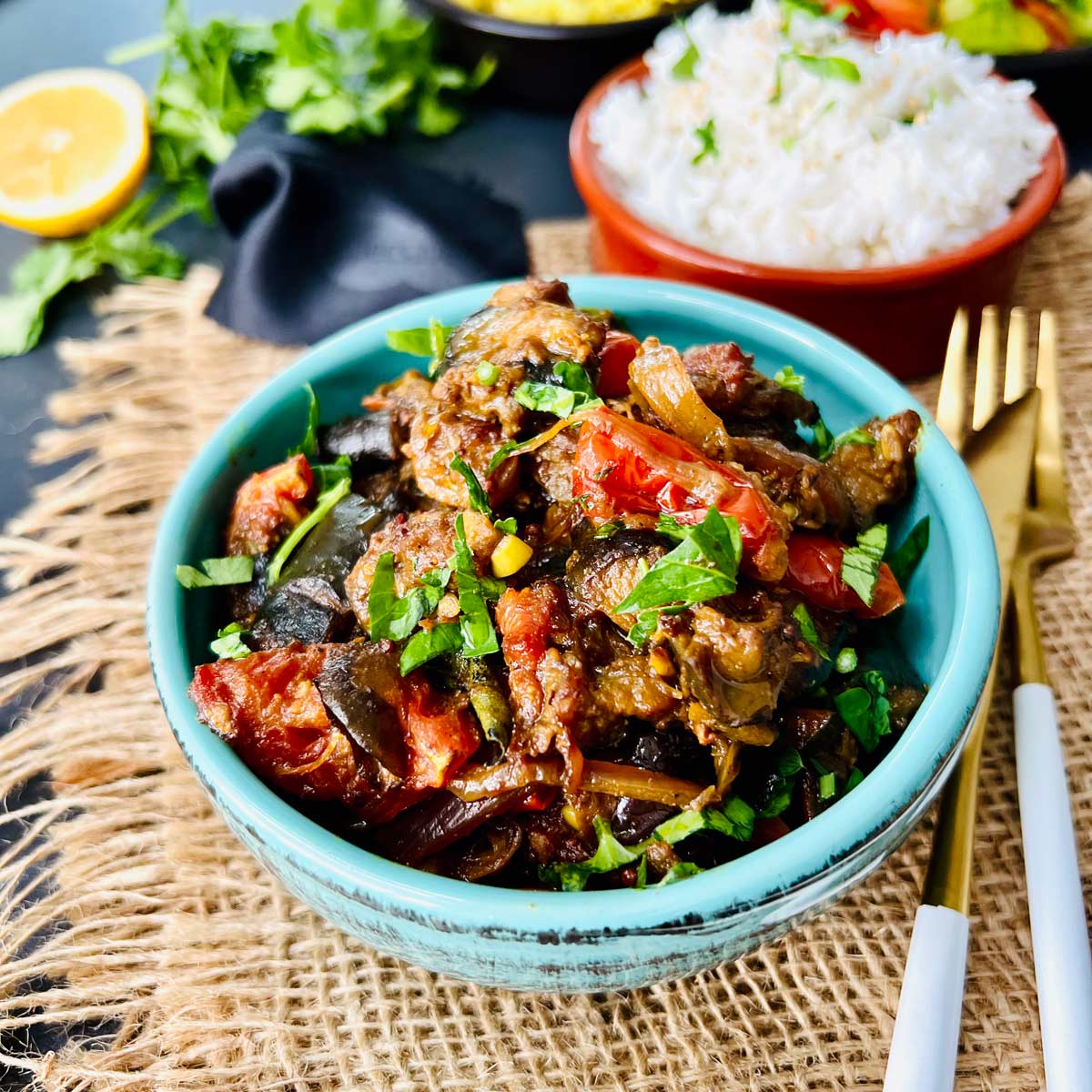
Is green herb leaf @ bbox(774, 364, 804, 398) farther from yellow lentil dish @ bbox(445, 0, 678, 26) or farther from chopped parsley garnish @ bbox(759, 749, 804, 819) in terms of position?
yellow lentil dish @ bbox(445, 0, 678, 26)

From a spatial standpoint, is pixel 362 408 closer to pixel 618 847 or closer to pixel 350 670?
pixel 350 670

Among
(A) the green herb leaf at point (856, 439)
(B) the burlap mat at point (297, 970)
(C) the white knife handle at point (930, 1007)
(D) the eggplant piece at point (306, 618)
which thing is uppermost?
(A) the green herb leaf at point (856, 439)

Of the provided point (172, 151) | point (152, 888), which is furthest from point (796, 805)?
point (172, 151)

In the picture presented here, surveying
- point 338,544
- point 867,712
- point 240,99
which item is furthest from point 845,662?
point 240,99

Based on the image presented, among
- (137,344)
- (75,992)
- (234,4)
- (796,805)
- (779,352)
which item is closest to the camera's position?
(796,805)

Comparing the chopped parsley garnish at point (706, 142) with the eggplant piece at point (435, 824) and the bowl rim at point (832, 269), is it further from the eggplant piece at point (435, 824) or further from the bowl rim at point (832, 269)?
the eggplant piece at point (435, 824)

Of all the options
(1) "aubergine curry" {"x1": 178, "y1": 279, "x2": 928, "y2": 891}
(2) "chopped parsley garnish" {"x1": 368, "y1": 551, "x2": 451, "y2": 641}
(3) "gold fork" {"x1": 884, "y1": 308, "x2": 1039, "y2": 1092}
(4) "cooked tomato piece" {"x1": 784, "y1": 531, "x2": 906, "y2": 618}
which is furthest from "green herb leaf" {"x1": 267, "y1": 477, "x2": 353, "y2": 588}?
(3) "gold fork" {"x1": 884, "y1": 308, "x2": 1039, "y2": 1092}

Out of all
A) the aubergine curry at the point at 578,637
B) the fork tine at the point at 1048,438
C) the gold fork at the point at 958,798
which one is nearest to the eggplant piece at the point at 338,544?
the aubergine curry at the point at 578,637
